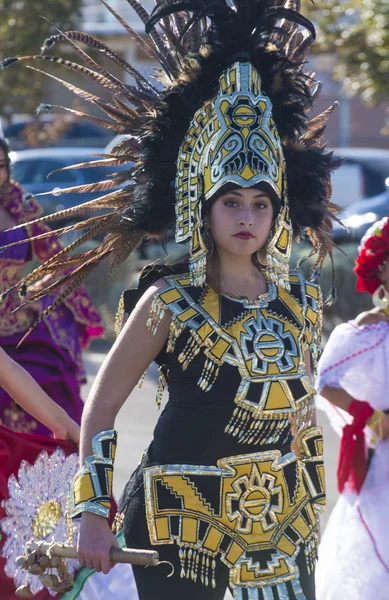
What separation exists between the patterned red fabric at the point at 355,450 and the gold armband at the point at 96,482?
194cm

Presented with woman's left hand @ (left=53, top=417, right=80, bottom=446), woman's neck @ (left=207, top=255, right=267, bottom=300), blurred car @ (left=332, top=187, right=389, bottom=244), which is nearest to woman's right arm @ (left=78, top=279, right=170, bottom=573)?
woman's neck @ (left=207, top=255, right=267, bottom=300)

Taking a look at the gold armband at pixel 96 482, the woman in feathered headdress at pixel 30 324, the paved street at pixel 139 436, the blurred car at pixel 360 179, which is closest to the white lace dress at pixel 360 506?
the woman in feathered headdress at pixel 30 324

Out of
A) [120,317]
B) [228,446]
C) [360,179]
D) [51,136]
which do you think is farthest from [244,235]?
[51,136]

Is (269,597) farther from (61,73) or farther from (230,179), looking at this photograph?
(61,73)

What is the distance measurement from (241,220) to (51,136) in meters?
20.9

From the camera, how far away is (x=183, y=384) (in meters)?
3.15

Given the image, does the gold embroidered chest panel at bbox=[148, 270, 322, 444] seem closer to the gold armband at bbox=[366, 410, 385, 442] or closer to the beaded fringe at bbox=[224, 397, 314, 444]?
the beaded fringe at bbox=[224, 397, 314, 444]

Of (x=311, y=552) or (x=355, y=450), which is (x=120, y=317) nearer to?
(x=311, y=552)

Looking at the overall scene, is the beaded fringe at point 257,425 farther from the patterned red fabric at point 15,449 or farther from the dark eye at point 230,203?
the patterned red fabric at point 15,449

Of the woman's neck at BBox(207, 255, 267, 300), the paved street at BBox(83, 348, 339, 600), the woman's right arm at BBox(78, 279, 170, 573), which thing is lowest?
the paved street at BBox(83, 348, 339, 600)

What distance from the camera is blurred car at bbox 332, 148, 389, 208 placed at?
59.3 ft

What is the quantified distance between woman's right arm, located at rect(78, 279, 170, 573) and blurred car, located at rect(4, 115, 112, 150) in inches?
778

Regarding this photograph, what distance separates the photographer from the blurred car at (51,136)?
23.4 m

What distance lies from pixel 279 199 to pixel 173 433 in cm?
73
